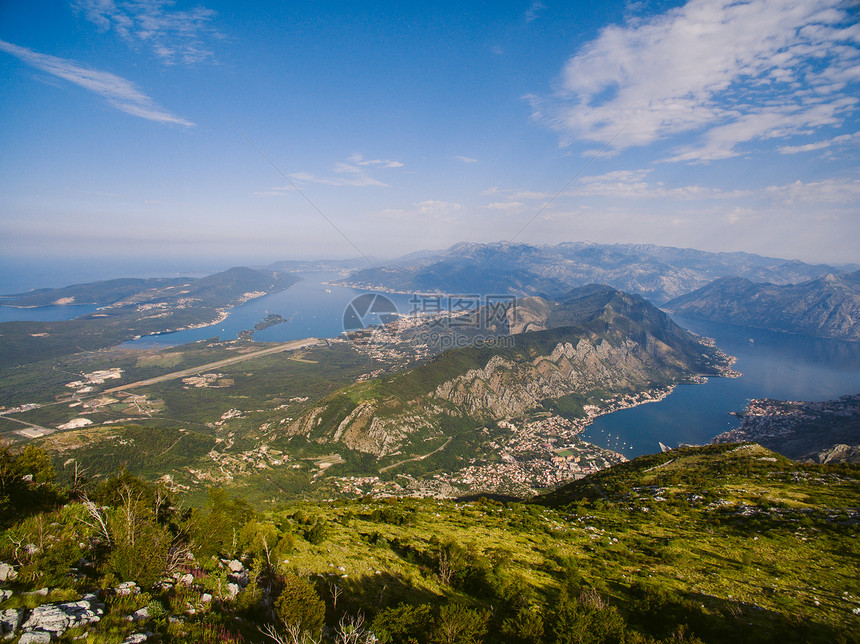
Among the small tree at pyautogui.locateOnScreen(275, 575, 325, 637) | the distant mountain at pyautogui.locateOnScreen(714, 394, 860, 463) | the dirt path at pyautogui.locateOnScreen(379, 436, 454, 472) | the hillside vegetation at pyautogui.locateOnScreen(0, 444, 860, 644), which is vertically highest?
the small tree at pyautogui.locateOnScreen(275, 575, 325, 637)

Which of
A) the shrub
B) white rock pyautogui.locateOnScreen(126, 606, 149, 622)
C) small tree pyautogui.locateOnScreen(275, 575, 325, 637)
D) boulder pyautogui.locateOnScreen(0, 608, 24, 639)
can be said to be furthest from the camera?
the shrub

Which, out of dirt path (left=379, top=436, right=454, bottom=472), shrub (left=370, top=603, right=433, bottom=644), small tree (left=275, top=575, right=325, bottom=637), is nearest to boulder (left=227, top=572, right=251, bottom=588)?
small tree (left=275, top=575, right=325, bottom=637)

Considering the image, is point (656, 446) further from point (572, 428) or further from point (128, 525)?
point (128, 525)

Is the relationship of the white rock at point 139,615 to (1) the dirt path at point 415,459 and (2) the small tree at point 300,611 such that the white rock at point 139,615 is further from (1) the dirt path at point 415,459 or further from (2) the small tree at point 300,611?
(1) the dirt path at point 415,459

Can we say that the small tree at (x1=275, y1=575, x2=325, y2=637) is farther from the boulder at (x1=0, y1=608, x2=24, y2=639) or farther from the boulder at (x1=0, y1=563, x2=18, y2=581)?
the boulder at (x1=0, y1=563, x2=18, y2=581)

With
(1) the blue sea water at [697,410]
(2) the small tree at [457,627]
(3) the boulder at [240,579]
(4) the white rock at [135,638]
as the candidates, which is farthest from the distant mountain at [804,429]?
(4) the white rock at [135,638]

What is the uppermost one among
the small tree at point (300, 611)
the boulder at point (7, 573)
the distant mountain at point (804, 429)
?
the boulder at point (7, 573)

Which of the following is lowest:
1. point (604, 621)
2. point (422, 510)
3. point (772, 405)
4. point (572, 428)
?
point (572, 428)

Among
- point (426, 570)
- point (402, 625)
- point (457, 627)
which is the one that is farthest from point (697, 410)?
point (402, 625)

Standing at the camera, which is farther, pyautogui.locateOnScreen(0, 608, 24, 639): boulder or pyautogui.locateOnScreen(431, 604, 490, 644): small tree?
pyautogui.locateOnScreen(431, 604, 490, 644): small tree

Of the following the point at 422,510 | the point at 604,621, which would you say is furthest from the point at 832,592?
the point at 422,510

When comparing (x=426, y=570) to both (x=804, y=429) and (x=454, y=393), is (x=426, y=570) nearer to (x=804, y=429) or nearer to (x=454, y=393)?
(x=454, y=393)
